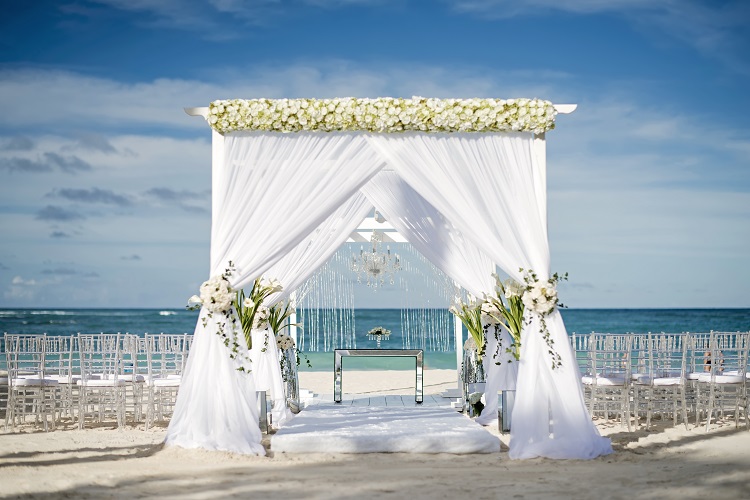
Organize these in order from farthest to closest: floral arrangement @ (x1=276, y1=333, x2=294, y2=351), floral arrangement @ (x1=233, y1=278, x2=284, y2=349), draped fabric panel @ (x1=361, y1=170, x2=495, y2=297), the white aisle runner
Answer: floral arrangement @ (x1=276, y1=333, x2=294, y2=351)
draped fabric panel @ (x1=361, y1=170, x2=495, y2=297)
floral arrangement @ (x1=233, y1=278, x2=284, y2=349)
the white aisle runner


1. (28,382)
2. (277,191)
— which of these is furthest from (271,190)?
(28,382)

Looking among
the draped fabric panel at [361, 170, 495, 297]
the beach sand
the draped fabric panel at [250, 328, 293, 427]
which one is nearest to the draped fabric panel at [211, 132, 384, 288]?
the draped fabric panel at [361, 170, 495, 297]

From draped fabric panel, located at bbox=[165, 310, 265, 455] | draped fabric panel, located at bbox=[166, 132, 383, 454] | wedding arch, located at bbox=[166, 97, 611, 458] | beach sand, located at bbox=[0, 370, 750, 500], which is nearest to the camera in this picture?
beach sand, located at bbox=[0, 370, 750, 500]

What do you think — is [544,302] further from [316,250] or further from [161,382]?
[161,382]

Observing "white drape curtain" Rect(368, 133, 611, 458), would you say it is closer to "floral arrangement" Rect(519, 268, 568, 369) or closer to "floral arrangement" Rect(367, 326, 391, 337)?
"floral arrangement" Rect(519, 268, 568, 369)

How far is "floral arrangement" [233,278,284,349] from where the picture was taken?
8039 millimetres

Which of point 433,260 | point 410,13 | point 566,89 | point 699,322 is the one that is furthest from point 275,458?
point 699,322

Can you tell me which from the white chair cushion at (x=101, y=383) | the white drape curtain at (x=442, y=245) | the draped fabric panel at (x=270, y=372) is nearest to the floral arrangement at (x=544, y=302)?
the white drape curtain at (x=442, y=245)

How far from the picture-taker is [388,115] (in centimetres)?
715

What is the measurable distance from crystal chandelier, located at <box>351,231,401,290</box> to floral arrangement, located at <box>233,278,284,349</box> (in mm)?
2590

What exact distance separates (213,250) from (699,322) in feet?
113

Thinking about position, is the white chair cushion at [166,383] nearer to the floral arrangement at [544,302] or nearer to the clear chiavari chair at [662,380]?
the floral arrangement at [544,302]

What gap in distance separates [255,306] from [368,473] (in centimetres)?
263

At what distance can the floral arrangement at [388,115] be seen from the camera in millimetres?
7156
